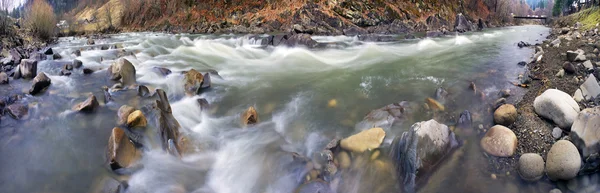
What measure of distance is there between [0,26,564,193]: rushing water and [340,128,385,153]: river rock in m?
0.18

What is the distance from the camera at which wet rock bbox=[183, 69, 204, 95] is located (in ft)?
18.3

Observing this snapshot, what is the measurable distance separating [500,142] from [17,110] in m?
6.93

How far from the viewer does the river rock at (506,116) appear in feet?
13.2

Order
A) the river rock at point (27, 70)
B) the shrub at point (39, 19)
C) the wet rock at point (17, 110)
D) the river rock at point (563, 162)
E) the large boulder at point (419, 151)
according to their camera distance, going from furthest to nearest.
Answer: the shrub at point (39, 19), the river rock at point (27, 70), the wet rock at point (17, 110), the large boulder at point (419, 151), the river rock at point (563, 162)

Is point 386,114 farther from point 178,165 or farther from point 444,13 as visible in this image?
point 444,13

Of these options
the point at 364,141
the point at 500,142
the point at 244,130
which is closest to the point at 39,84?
the point at 244,130

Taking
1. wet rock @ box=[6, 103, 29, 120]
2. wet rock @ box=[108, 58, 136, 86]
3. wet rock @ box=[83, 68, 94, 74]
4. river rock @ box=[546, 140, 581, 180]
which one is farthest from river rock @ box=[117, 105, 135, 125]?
river rock @ box=[546, 140, 581, 180]

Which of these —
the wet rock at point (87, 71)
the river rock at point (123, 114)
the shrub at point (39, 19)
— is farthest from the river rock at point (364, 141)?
the shrub at point (39, 19)

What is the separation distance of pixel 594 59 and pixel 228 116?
24.5ft

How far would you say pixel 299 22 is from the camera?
22.1m

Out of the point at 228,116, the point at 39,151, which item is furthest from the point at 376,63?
the point at 39,151

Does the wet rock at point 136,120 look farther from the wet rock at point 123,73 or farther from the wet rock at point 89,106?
the wet rock at point 123,73

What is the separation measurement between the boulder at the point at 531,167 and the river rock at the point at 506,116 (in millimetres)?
976

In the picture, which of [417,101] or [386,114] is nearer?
[386,114]
